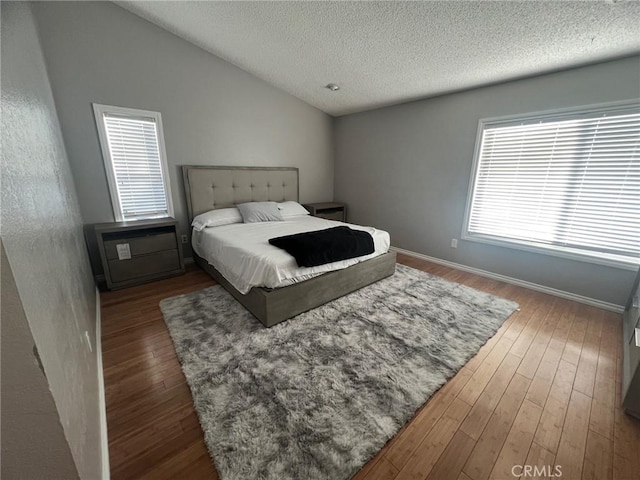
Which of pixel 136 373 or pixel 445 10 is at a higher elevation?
pixel 445 10

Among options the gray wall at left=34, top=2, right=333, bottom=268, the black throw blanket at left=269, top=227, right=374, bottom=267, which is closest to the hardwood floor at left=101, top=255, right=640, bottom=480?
the black throw blanket at left=269, top=227, right=374, bottom=267

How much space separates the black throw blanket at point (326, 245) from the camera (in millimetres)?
2141

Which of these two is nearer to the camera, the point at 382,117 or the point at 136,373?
the point at 136,373

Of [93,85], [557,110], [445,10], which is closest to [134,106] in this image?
[93,85]

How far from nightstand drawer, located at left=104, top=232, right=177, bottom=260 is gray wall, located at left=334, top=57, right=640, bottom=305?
3054 mm

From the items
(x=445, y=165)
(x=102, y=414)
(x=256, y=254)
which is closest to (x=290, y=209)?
(x=256, y=254)

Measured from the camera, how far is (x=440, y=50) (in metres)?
2.36

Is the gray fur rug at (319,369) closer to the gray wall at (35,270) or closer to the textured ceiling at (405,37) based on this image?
the gray wall at (35,270)

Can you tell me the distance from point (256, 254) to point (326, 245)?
629 mm

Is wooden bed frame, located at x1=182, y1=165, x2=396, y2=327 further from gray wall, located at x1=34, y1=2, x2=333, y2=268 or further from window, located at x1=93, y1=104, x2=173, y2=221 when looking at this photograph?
window, located at x1=93, y1=104, x2=173, y2=221

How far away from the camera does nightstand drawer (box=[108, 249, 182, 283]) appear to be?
2.66 meters

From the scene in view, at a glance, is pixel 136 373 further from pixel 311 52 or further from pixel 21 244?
pixel 311 52

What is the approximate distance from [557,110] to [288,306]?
321 centimetres

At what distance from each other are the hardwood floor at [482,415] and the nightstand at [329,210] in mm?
2802
